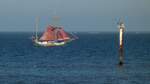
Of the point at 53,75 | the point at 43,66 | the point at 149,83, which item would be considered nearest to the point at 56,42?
the point at 43,66

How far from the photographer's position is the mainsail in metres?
176

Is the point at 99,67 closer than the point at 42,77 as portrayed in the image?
No

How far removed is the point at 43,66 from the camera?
98.0m

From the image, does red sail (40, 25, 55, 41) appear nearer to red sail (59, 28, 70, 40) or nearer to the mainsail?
the mainsail

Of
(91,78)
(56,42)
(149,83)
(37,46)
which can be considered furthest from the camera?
(37,46)

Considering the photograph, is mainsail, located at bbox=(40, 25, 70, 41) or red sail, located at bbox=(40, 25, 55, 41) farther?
mainsail, located at bbox=(40, 25, 70, 41)

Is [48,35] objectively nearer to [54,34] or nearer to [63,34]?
[54,34]

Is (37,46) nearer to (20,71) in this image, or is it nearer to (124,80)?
(20,71)

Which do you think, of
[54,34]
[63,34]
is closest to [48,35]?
[54,34]

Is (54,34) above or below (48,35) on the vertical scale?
above

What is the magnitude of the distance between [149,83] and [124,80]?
476cm

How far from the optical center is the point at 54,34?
178 m

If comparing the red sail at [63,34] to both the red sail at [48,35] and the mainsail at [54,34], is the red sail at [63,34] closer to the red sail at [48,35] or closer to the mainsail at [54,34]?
the mainsail at [54,34]

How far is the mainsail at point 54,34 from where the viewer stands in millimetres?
176500
